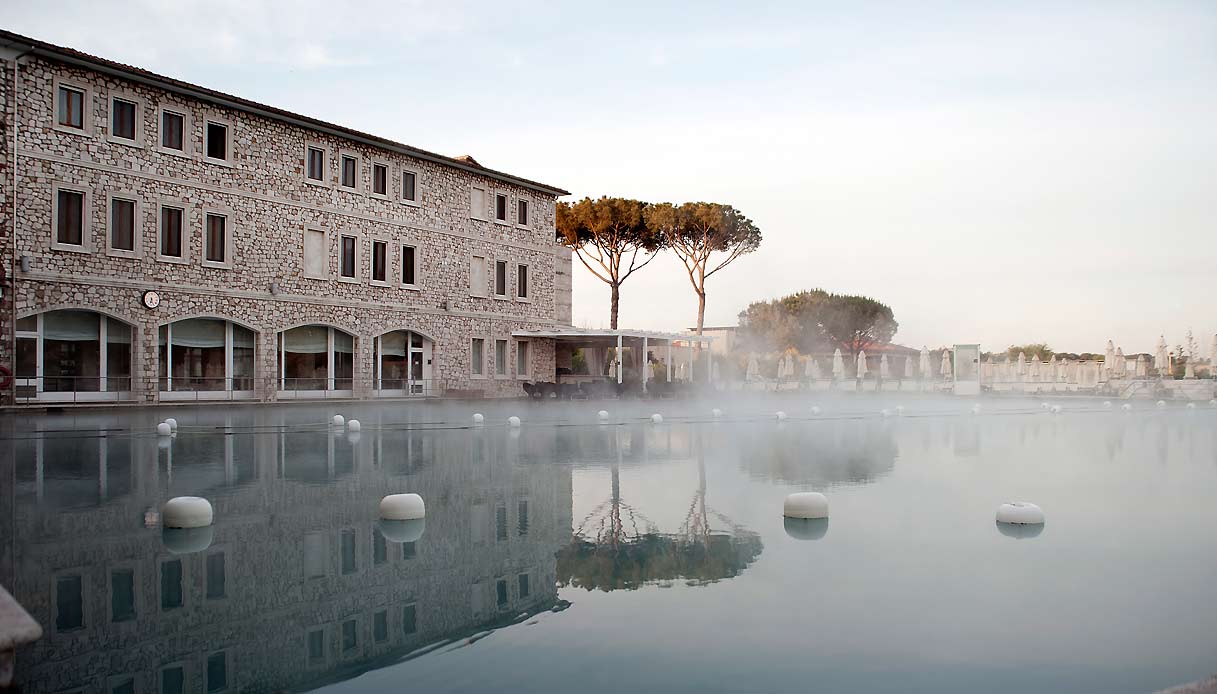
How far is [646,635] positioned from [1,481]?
283 inches

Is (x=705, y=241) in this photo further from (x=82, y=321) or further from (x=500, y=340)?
(x=82, y=321)

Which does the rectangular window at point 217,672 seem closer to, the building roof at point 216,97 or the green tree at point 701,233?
the building roof at point 216,97

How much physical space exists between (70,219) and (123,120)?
9.23 ft

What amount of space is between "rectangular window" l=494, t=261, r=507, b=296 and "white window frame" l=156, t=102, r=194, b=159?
12238mm

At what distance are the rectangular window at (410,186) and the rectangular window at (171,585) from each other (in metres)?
26.4

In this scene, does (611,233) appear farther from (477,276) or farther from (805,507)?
(805,507)

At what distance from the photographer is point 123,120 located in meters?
22.3

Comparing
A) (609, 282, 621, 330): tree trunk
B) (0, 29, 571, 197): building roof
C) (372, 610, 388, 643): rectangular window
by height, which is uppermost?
(0, 29, 571, 197): building roof

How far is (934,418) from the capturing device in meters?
20.9

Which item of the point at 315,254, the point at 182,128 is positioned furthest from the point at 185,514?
the point at 315,254

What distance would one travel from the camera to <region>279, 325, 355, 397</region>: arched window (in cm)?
2636

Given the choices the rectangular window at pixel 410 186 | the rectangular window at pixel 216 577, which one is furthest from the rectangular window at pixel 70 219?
the rectangular window at pixel 216 577

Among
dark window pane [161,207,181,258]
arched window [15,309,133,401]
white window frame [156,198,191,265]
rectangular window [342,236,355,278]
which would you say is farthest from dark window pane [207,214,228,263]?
rectangular window [342,236,355,278]

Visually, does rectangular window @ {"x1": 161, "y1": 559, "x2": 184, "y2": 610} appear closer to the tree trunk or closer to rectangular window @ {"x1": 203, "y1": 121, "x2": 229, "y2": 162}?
rectangular window @ {"x1": 203, "y1": 121, "x2": 229, "y2": 162}
